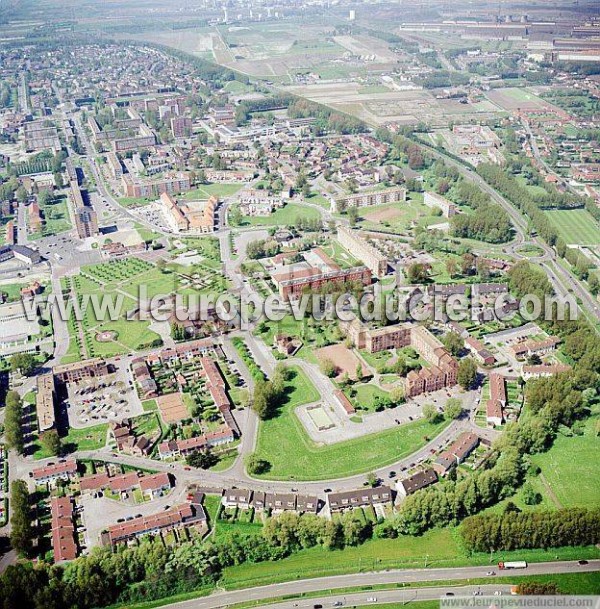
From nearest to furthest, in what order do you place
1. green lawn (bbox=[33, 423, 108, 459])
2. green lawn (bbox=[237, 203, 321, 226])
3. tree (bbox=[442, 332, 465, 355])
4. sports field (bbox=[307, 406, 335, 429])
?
green lawn (bbox=[33, 423, 108, 459]), sports field (bbox=[307, 406, 335, 429]), tree (bbox=[442, 332, 465, 355]), green lawn (bbox=[237, 203, 321, 226])

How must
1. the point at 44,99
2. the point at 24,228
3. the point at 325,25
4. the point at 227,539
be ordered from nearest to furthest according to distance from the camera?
the point at 227,539
the point at 24,228
the point at 44,99
the point at 325,25

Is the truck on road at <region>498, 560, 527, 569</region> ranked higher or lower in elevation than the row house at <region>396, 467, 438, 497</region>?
lower

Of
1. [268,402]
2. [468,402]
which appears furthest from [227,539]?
[468,402]

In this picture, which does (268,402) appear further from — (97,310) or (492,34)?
(492,34)

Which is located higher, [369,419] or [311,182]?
[311,182]

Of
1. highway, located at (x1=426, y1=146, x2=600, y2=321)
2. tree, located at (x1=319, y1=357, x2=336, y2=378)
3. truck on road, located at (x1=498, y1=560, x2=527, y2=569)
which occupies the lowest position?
truck on road, located at (x1=498, y1=560, x2=527, y2=569)

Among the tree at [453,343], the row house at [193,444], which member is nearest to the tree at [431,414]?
the tree at [453,343]

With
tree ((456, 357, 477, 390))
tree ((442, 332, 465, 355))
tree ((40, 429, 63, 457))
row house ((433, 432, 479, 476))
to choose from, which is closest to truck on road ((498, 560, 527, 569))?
row house ((433, 432, 479, 476))

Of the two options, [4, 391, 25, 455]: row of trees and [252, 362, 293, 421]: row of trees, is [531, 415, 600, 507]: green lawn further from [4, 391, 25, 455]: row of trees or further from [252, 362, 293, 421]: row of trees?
[4, 391, 25, 455]: row of trees
